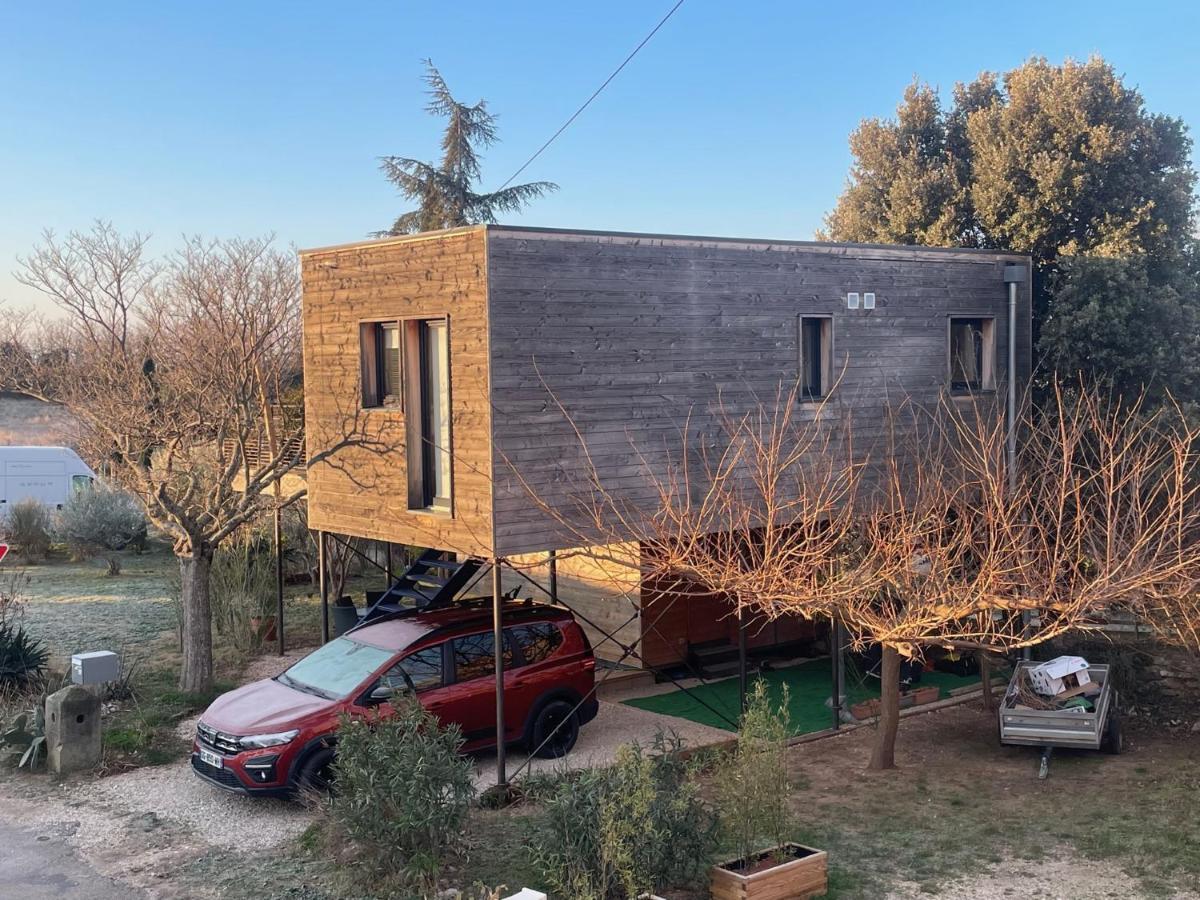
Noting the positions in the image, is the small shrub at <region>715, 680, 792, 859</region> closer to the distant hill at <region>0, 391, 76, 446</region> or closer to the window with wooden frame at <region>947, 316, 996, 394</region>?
the window with wooden frame at <region>947, 316, 996, 394</region>

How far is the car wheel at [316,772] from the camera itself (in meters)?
11.2

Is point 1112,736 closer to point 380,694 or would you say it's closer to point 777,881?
point 777,881

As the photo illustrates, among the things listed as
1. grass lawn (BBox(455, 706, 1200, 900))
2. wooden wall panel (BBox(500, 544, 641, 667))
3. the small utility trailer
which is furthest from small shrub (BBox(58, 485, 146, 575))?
the small utility trailer

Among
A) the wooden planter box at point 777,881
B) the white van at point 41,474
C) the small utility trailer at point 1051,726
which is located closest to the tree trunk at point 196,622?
the wooden planter box at point 777,881

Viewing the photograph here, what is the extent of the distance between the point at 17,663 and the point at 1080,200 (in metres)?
17.8

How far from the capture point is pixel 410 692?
11391mm

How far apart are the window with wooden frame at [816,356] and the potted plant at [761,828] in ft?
19.3

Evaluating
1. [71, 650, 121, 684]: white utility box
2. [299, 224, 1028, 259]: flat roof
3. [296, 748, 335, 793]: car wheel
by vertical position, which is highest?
[299, 224, 1028, 259]: flat roof

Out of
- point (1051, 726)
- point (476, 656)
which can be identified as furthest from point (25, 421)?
point (1051, 726)

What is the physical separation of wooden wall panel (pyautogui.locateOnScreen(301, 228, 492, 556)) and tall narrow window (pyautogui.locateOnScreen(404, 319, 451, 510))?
153mm

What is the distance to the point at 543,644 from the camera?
1329 cm

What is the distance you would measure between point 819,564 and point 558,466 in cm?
280

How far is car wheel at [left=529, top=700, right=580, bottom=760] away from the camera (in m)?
13.0

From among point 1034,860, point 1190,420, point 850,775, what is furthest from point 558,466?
point 1190,420
